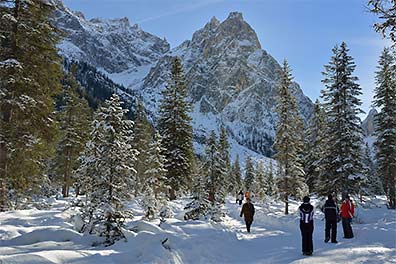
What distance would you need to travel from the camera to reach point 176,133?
102 feet

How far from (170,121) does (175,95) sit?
102 inches

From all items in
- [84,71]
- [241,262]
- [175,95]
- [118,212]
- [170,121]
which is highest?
[84,71]

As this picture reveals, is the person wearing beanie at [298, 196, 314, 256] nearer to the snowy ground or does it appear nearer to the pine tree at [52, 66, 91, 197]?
the snowy ground

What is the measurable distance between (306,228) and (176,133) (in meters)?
20.8

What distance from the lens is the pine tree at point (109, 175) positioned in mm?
11773

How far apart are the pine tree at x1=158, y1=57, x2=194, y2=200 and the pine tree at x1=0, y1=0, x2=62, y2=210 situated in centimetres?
1480

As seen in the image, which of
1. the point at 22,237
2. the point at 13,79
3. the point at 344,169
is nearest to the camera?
the point at 22,237

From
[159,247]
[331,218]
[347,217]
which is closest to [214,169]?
[347,217]

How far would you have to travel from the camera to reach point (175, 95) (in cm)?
3228

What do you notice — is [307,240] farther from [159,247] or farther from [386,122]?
[386,122]

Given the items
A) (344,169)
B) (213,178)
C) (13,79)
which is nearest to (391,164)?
(344,169)

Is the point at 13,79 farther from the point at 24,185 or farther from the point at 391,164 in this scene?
the point at 391,164

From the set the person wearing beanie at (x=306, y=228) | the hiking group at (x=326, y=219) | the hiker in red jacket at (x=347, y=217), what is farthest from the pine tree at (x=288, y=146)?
the person wearing beanie at (x=306, y=228)

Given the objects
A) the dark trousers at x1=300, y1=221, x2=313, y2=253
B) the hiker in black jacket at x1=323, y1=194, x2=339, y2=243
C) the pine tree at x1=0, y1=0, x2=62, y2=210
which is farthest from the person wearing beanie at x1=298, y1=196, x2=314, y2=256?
the pine tree at x1=0, y1=0, x2=62, y2=210
